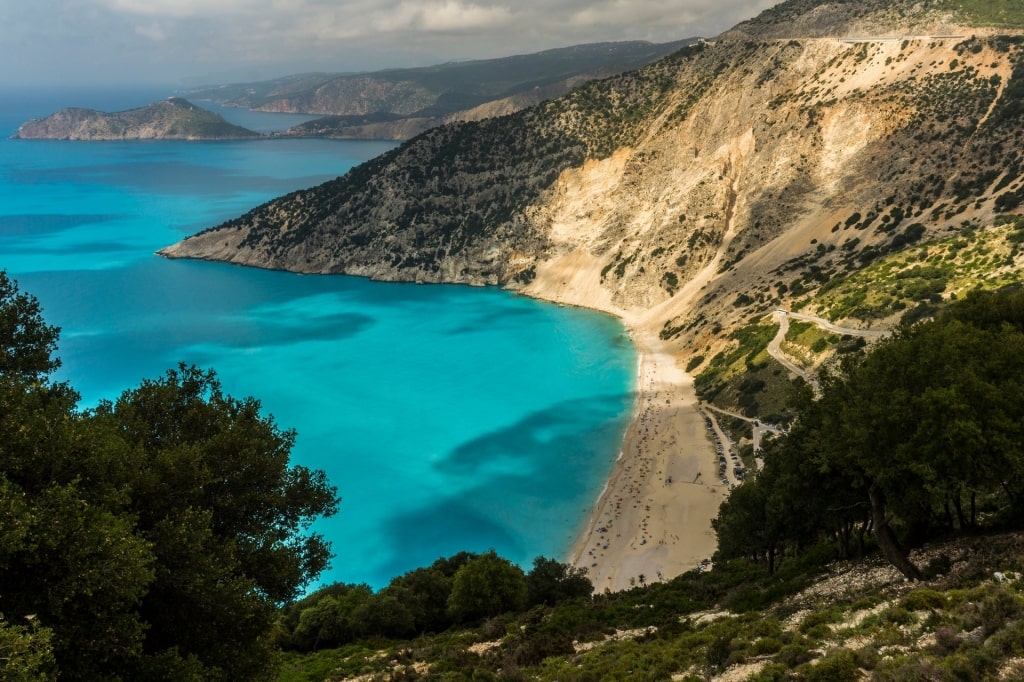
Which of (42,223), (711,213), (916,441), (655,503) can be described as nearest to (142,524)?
(916,441)

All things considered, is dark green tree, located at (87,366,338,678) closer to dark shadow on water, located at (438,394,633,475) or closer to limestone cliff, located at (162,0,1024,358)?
dark shadow on water, located at (438,394,633,475)

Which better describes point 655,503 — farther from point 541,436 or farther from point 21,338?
point 21,338

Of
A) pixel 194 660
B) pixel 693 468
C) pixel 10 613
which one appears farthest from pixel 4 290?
pixel 693 468

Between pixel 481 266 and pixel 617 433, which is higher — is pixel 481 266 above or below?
above

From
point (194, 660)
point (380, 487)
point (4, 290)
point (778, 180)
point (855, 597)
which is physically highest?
point (778, 180)

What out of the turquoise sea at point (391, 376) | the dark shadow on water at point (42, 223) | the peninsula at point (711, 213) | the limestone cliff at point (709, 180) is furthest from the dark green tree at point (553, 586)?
the dark shadow on water at point (42, 223)

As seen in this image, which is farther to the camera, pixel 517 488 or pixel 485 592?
pixel 517 488

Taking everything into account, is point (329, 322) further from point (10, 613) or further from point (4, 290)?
point (10, 613)

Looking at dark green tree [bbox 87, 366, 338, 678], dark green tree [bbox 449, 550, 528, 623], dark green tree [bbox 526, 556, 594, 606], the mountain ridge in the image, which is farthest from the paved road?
dark green tree [bbox 87, 366, 338, 678]
